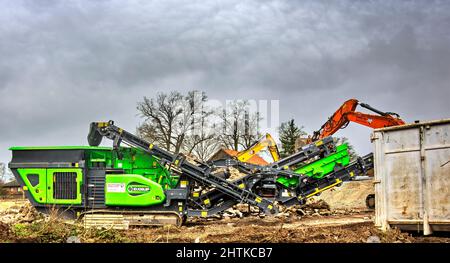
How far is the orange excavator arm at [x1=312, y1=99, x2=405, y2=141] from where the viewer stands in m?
15.3

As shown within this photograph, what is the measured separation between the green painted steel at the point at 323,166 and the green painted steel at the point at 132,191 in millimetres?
3533

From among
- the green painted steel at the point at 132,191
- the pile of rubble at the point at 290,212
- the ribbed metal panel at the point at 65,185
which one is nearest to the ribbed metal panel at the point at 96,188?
the green painted steel at the point at 132,191

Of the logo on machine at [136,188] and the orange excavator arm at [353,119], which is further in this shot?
the orange excavator arm at [353,119]

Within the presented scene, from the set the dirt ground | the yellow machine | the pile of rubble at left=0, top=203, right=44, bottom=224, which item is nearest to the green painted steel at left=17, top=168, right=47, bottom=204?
the pile of rubble at left=0, top=203, right=44, bottom=224

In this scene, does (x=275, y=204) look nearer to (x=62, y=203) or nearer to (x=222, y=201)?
(x=222, y=201)

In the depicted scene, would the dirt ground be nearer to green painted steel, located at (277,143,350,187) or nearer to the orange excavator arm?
green painted steel, located at (277,143,350,187)

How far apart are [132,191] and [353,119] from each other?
7125mm

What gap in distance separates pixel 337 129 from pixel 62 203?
28.4 feet

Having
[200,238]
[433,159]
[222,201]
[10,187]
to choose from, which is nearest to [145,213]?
[222,201]

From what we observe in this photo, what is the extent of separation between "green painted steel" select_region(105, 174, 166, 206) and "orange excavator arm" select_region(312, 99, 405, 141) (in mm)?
5977

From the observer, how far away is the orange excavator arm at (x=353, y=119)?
15.3 m

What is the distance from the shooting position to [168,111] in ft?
126

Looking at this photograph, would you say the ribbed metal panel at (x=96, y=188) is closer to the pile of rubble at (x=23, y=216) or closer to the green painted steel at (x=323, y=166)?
the pile of rubble at (x=23, y=216)

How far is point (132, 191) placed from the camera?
14.0 meters
